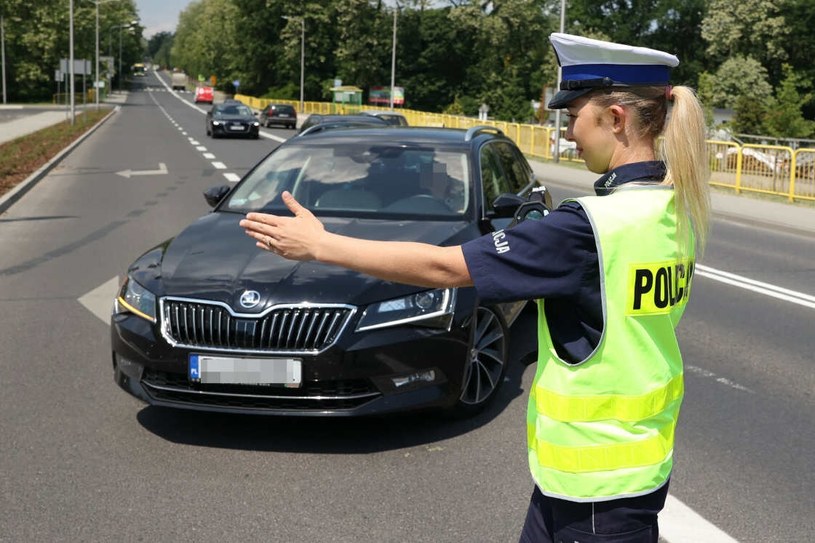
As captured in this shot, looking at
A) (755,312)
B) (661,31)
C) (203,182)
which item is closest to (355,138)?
(755,312)

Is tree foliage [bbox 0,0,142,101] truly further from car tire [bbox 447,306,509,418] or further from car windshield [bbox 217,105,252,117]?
car tire [bbox 447,306,509,418]

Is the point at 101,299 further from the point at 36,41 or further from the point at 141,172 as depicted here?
the point at 36,41

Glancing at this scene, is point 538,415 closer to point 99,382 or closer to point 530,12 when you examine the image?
point 99,382

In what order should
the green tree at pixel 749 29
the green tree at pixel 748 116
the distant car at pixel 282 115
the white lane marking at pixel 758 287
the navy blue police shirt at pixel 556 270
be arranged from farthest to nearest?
1. the green tree at pixel 749 29
2. the distant car at pixel 282 115
3. the green tree at pixel 748 116
4. the white lane marking at pixel 758 287
5. the navy blue police shirt at pixel 556 270

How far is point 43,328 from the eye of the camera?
7305 millimetres

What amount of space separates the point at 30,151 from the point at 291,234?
27.7m

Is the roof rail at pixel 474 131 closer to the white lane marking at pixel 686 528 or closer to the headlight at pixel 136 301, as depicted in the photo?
the headlight at pixel 136 301

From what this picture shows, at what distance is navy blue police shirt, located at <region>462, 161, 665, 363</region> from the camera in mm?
1977

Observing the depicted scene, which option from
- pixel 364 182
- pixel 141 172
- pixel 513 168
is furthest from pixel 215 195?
pixel 141 172

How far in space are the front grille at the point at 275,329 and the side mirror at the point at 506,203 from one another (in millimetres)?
931

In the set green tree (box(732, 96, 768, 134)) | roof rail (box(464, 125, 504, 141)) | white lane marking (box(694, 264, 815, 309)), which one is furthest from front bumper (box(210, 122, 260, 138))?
roof rail (box(464, 125, 504, 141))

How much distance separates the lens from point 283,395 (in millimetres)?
4645

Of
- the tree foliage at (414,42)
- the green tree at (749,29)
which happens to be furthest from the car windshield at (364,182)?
the tree foliage at (414,42)

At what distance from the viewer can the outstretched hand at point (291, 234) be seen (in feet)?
6.88
